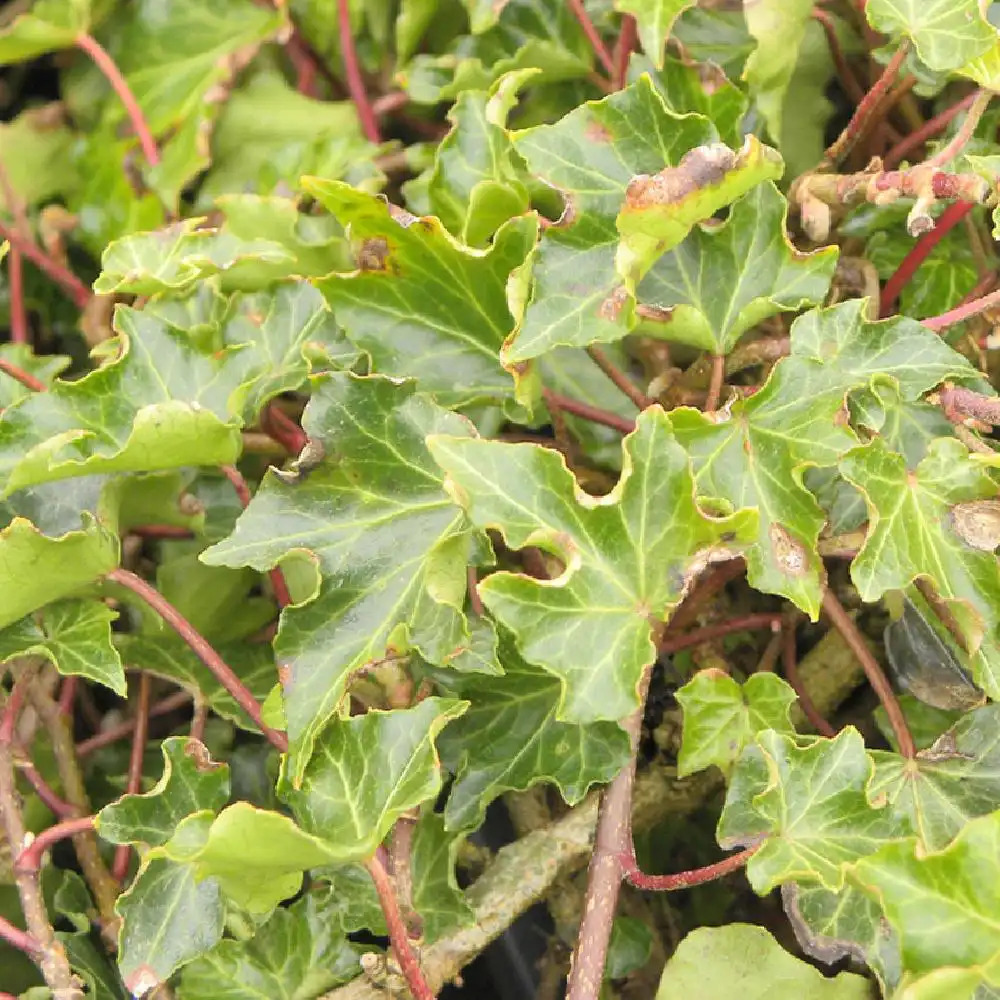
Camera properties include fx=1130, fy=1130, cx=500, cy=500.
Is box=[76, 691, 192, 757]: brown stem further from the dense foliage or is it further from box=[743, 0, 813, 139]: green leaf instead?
box=[743, 0, 813, 139]: green leaf

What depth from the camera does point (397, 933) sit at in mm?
622

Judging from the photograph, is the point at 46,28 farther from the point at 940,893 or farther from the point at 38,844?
the point at 940,893

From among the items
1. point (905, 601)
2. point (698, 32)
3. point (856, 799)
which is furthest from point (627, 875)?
point (698, 32)

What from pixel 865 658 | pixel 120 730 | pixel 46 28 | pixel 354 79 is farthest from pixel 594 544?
pixel 46 28

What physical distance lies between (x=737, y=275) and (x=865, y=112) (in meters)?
0.18

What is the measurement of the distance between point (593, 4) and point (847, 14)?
21 centimetres

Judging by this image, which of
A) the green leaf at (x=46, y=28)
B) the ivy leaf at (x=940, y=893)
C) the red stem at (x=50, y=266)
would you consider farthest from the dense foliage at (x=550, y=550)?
the green leaf at (x=46, y=28)

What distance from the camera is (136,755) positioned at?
84cm

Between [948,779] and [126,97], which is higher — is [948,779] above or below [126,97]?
below

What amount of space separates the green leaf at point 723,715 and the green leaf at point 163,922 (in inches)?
11.7

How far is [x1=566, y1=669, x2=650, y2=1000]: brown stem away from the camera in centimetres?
63

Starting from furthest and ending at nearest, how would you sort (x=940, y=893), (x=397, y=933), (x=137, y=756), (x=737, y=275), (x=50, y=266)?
1. (x=50, y=266)
2. (x=137, y=756)
3. (x=737, y=275)
4. (x=397, y=933)
5. (x=940, y=893)

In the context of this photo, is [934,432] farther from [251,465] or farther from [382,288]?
[251,465]

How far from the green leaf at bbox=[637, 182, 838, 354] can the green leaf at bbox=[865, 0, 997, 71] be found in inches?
5.0
